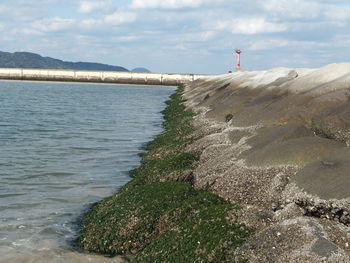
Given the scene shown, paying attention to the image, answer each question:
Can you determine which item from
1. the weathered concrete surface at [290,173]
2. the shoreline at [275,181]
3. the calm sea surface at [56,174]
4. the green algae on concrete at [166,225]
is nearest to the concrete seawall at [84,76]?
the calm sea surface at [56,174]

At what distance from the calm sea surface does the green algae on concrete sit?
2.36ft

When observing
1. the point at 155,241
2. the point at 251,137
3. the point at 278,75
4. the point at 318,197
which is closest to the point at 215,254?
the point at 155,241

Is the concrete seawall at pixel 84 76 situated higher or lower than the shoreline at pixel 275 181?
higher

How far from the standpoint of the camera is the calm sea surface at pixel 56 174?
12.5 metres

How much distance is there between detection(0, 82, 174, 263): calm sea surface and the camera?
41.1 feet

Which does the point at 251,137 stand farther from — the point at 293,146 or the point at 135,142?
the point at 135,142

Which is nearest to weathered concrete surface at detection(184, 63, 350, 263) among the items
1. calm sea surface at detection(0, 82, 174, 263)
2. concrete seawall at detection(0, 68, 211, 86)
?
calm sea surface at detection(0, 82, 174, 263)

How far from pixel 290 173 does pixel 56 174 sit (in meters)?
10.7

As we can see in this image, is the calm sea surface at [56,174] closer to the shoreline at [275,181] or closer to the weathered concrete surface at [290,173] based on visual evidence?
→ the shoreline at [275,181]

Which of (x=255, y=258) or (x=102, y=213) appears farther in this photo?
(x=102, y=213)

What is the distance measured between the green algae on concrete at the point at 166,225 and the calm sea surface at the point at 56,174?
2.36 feet

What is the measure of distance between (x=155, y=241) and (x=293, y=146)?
5578 mm

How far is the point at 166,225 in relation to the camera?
1202 cm

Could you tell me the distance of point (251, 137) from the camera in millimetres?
17703
